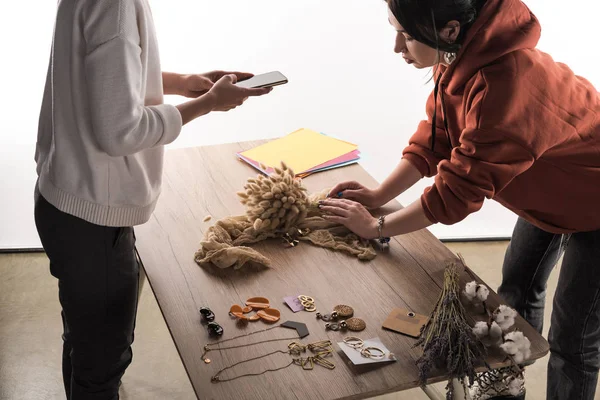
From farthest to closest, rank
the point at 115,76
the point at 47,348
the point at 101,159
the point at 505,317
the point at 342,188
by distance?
the point at 47,348 → the point at 342,188 → the point at 505,317 → the point at 101,159 → the point at 115,76

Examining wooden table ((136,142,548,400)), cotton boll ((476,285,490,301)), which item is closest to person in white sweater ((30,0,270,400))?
wooden table ((136,142,548,400))

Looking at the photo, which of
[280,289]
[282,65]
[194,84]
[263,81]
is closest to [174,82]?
[194,84]

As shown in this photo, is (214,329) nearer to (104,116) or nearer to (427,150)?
(104,116)

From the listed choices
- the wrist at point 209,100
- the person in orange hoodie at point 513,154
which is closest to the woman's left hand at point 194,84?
the wrist at point 209,100

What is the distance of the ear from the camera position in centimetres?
169

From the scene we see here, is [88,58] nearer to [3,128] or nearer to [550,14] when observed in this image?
[3,128]

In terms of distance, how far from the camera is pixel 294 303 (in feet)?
5.74

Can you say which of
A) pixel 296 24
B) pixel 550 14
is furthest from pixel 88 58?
pixel 550 14

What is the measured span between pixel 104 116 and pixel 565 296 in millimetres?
1241

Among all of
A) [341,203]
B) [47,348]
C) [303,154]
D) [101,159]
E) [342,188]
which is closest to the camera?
[101,159]

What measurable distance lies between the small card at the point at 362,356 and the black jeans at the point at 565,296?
620mm

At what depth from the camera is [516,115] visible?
5.43 feet

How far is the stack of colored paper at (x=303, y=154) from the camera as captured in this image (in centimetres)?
233

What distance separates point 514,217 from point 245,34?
149cm
